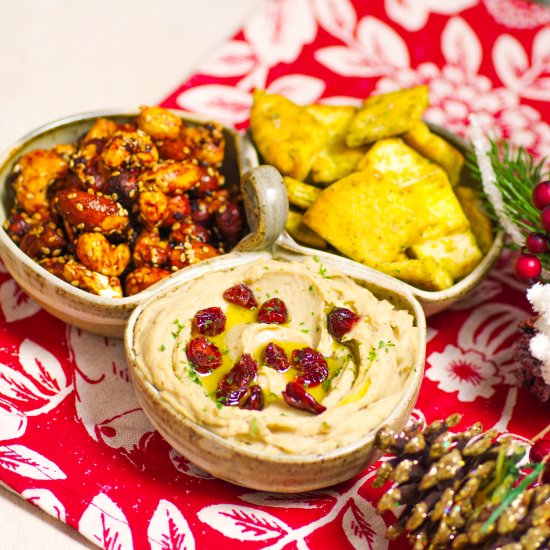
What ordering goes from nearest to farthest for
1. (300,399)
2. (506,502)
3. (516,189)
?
(506,502) < (300,399) < (516,189)

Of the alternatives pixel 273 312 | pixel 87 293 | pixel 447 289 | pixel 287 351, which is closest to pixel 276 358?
pixel 287 351

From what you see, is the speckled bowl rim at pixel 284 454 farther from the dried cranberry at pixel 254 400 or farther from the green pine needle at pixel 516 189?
the green pine needle at pixel 516 189

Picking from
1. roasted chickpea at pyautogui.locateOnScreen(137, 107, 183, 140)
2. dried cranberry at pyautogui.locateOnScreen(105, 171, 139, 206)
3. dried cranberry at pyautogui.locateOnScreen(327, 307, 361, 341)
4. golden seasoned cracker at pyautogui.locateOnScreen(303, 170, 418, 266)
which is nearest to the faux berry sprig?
golden seasoned cracker at pyautogui.locateOnScreen(303, 170, 418, 266)

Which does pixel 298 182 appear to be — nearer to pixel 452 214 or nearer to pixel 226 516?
pixel 452 214

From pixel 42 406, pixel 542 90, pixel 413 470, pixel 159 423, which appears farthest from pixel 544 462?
pixel 542 90

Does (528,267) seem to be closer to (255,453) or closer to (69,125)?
(255,453)

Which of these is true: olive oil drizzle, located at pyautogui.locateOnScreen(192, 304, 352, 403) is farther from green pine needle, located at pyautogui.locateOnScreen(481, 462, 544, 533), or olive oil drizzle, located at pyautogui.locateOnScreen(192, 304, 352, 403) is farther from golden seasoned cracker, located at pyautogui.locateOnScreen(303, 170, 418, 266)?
green pine needle, located at pyautogui.locateOnScreen(481, 462, 544, 533)
